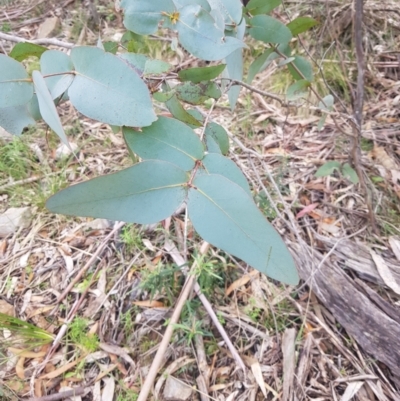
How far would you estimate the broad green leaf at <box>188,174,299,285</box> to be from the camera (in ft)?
1.07

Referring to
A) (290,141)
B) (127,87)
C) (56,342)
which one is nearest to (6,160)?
(56,342)

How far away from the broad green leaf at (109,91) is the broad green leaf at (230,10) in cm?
18

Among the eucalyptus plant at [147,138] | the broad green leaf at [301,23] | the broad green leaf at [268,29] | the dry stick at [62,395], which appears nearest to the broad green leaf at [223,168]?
the eucalyptus plant at [147,138]

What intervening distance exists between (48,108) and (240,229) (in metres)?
0.18

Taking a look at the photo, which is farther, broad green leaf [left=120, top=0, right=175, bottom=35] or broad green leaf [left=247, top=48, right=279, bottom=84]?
broad green leaf [left=247, top=48, right=279, bottom=84]

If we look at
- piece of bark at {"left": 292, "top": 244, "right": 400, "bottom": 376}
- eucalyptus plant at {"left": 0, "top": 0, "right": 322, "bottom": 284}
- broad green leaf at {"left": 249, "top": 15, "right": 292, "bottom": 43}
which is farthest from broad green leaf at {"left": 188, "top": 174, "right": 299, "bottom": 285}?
piece of bark at {"left": 292, "top": 244, "right": 400, "bottom": 376}

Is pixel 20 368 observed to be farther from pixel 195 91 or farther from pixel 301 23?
pixel 301 23

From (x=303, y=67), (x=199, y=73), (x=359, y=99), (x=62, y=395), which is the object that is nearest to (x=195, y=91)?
(x=199, y=73)

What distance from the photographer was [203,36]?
40 centimetres

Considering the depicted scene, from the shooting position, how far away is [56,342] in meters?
0.99

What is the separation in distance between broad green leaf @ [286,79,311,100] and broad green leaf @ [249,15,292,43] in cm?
12

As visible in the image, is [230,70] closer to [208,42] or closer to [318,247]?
[208,42]

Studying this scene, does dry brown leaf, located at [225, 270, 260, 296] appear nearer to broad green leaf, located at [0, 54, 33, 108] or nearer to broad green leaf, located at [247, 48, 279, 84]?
broad green leaf, located at [247, 48, 279, 84]

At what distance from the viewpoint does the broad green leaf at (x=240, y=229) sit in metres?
0.33
